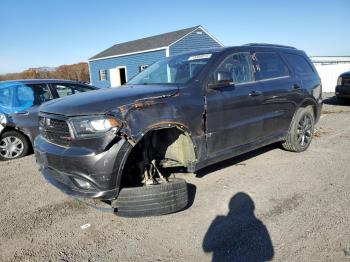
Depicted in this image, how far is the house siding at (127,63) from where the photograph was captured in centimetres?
2445

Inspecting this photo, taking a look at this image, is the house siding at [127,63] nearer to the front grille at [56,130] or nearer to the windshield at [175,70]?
the windshield at [175,70]

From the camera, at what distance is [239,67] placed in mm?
4668

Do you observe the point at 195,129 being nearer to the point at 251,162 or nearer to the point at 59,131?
the point at 59,131

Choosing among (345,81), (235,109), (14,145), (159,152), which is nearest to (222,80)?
(235,109)

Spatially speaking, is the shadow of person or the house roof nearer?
the shadow of person

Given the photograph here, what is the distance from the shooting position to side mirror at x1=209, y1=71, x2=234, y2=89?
402 cm

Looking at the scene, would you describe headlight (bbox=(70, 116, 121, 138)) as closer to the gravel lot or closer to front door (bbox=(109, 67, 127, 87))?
the gravel lot

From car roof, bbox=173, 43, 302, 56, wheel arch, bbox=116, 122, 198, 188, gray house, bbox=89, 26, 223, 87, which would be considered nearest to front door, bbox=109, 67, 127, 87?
gray house, bbox=89, 26, 223, 87

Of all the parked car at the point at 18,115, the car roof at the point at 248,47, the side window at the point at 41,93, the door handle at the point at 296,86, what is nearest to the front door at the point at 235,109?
the car roof at the point at 248,47

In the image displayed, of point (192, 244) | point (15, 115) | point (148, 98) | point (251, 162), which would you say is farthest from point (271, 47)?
point (15, 115)

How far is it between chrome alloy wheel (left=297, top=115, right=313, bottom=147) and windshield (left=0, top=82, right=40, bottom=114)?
5356 millimetres

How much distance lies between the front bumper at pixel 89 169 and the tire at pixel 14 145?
3.56 metres

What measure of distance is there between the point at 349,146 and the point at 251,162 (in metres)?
2.46

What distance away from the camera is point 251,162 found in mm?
5609
